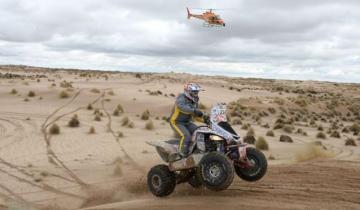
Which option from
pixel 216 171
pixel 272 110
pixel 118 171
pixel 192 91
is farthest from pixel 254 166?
pixel 272 110

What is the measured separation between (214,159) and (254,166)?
1095 millimetres

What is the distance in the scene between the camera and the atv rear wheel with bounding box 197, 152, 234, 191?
9.69m

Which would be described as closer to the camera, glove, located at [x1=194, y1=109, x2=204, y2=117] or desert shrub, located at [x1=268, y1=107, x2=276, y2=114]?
glove, located at [x1=194, y1=109, x2=204, y2=117]

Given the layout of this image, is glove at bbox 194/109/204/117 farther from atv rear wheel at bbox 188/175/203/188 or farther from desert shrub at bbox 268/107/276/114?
desert shrub at bbox 268/107/276/114

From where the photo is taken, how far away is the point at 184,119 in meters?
11.3

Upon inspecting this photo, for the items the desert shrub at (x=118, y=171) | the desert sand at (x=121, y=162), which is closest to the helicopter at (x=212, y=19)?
the desert sand at (x=121, y=162)

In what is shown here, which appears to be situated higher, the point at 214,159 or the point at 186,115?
the point at 186,115

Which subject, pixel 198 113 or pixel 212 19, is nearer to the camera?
pixel 198 113

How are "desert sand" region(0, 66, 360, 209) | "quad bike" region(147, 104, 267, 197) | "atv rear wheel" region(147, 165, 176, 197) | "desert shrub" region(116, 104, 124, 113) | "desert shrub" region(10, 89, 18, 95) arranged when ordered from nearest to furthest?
"quad bike" region(147, 104, 267, 197) → "desert sand" region(0, 66, 360, 209) → "atv rear wheel" region(147, 165, 176, 197) → "desert shrub" region(116, 104, 124, 113) → "desert shrub" region(10, 89, 18, 95)

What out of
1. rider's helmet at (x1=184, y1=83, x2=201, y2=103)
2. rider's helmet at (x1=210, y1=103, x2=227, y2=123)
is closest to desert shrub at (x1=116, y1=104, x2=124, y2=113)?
rider's helmet at (x1=184, y1=83, x2=201, y2=103)

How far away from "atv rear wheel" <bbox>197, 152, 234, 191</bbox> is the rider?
0.98 meters

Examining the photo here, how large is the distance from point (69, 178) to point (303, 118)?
27.3m

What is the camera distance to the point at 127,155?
1919 centimetres

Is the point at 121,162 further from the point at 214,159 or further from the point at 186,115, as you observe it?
the point at 214,159
